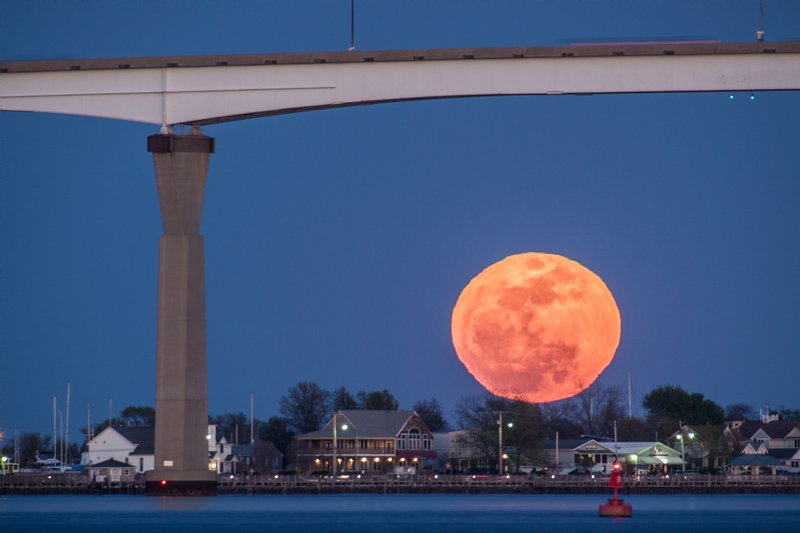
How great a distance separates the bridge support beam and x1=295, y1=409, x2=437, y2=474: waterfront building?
69938 mm

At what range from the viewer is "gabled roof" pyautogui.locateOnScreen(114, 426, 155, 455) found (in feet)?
449

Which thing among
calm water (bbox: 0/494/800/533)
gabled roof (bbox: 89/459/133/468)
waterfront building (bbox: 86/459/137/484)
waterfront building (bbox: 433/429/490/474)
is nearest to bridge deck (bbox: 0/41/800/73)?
calm water (bbox: 0/494/800/533)

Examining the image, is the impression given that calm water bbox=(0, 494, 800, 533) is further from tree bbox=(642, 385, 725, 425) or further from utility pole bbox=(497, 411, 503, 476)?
tree bbox=(642, 385, 725, 425)

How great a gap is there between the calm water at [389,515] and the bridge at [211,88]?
4.41 meters

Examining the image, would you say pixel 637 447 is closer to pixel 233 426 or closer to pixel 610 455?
pixel 610 455

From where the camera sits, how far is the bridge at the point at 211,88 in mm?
63281

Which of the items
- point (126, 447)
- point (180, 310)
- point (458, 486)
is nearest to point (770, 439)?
point (458, 486)

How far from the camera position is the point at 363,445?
142 meters

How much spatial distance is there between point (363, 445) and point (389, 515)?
70.8 meters

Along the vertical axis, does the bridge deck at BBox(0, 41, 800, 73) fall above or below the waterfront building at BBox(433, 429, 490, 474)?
above

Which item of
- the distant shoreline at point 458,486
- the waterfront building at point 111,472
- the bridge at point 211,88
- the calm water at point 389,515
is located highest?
the bridge at point 211,88

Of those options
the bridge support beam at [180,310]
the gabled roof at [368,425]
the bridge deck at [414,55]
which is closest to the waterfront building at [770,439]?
the gabled roof at [368,425]

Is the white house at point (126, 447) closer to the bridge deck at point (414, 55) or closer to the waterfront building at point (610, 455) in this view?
the waterfront building at point (610, 455)

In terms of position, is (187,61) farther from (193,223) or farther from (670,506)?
(670,506)
